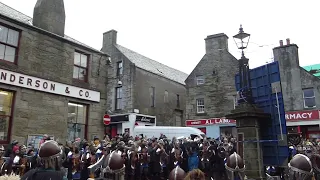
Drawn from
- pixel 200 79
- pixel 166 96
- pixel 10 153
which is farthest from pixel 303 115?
pixel 10 153

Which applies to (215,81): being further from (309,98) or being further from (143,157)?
(143,157)

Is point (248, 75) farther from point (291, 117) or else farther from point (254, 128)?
point (291, 117)

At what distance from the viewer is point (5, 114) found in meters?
11.2

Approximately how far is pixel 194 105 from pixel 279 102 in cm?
2013

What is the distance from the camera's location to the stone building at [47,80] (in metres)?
11.4

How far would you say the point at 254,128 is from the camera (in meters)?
7.13

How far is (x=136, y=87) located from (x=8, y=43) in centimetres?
1479

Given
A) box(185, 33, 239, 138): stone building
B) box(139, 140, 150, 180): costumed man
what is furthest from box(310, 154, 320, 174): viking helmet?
box(185, 33, 239, 138): stone building

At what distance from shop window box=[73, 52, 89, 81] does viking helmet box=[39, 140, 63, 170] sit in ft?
34.6

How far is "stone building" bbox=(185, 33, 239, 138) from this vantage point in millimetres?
25438

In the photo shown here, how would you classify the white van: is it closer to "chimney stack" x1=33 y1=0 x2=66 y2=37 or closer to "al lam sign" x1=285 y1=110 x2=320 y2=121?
"chimney stack" x1=33 y1=0 x2=66 y2=37

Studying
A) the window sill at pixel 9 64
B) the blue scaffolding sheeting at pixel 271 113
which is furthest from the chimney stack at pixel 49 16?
the blue scaffolding sheeting at pixel 271 113

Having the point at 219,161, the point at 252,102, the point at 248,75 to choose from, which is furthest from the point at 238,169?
the point at 219,161

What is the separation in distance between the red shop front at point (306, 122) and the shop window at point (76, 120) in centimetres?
1728
